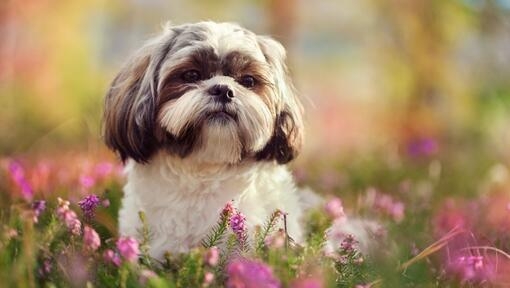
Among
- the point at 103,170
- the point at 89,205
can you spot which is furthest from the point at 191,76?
the point at 103,170

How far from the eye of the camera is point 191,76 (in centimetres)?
388

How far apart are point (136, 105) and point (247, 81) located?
53cm

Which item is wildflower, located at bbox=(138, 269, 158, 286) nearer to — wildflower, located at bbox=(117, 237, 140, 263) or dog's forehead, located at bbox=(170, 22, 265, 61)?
wildflower, located at bbox=(117, 237, 140, 263)

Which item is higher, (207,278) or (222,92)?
(222,92)

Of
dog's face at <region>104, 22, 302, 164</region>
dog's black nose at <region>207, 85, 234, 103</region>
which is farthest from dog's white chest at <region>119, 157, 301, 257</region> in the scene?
dog's black nose at <region>207, 85, 234, 103</region>

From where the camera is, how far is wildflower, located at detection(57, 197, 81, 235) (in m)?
3.05

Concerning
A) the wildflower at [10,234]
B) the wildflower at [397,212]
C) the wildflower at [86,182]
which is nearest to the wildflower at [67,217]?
the wildflower at [10,234]

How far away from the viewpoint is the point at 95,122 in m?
6.78

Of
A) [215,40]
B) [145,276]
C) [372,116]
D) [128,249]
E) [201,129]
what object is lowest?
[372,116]

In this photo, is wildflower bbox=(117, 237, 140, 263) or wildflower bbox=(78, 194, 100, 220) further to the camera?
wildflower bbox=(78, 194, 100, 220)

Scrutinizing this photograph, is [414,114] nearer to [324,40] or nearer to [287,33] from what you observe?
[287,33]

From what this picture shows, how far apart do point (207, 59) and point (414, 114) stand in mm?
10302

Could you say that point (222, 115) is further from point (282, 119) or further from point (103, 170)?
point (103, 170)

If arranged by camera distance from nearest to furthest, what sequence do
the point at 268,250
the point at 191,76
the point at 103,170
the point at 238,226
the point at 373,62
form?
1. the point at 268,250
2. the point at 238,226
3. the point at 191,76
4. the point at 103,170
5. the point at 373,62
